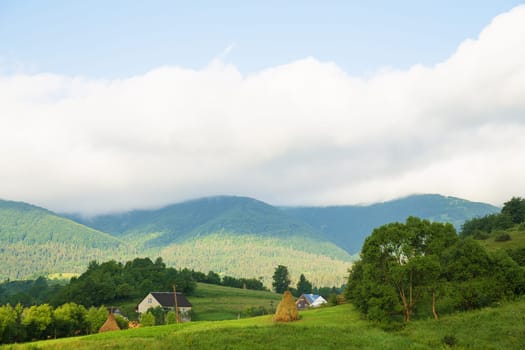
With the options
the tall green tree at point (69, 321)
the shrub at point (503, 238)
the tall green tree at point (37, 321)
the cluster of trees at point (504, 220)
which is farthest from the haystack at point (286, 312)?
the cluster of trees at point (504, 220)

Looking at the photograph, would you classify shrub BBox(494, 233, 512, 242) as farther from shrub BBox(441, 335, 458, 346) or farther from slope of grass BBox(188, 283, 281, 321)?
shrub BBox(441, 335, 458, 346)

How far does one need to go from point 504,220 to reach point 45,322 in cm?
13149

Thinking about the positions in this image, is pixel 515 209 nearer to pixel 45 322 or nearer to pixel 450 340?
pixel 450 340

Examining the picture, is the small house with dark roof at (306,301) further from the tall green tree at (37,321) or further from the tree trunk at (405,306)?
the tree trunk at (405,306)

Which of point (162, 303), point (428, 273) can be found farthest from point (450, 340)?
point (162, 303)

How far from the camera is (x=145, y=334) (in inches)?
2726

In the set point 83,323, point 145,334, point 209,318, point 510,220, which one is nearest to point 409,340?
point 145,334

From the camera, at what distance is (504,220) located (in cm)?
14688

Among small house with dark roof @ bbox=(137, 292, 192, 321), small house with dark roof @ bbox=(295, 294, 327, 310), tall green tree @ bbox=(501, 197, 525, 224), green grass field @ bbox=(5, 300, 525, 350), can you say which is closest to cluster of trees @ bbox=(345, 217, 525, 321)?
green grass field @ bbox=(5, 300, 525, 350)

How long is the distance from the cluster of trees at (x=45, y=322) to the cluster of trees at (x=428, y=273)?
62.9 m

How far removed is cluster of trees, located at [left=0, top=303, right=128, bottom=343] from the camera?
90875 millimetres

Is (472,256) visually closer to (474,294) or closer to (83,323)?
(474,294)

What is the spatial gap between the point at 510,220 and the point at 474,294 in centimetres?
9891

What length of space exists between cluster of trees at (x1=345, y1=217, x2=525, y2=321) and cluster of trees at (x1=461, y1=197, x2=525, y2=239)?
83690 millimetres
